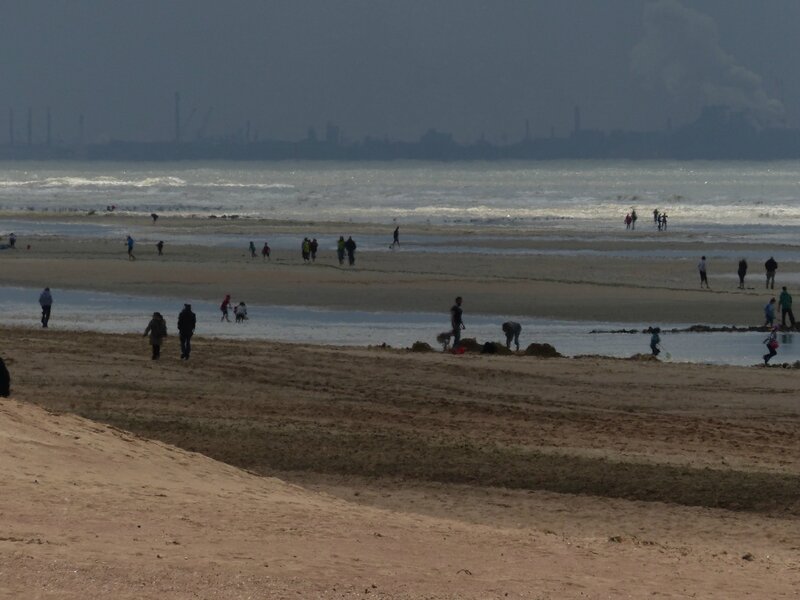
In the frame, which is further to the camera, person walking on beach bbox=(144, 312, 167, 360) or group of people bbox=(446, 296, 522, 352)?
group of people bbox=(446, 296, 522, 352)

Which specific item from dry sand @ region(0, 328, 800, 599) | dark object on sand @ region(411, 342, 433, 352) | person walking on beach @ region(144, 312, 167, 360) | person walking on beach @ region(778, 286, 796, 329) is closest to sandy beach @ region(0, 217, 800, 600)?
dry sand @ region(0, 328, 800, 599)

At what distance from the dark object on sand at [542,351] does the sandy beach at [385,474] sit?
0.90m

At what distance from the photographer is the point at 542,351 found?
2561 cm

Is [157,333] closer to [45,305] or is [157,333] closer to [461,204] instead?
[45,305]

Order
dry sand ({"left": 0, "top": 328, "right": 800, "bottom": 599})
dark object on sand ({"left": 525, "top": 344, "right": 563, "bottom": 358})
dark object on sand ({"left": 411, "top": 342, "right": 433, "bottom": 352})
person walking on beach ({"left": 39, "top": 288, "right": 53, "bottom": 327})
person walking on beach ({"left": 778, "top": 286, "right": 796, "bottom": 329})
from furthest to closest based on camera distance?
1. person walking on beach ({"left": 778, "top": 286, "right": 796, "bottom": 329})
2. person walking on beach ({"left": 39, "top": 288, "right": 53, "bottom": 327})
3. dark object on sand ({"left": 411, "top": 342, "right": 433, "bottom": 352})
4. dark object on sand ({"left": 525, "top": 344, "right": 563, "bottom": 358})
5. dry sand ({"left": 0, "top": 328, "right": 800, "bottom": 599})

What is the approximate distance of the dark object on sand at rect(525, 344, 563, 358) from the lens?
25473 mm

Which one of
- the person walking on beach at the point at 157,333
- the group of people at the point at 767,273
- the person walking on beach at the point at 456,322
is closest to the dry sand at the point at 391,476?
the person walking on beach at the point at 157,333

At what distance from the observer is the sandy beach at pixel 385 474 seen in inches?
383

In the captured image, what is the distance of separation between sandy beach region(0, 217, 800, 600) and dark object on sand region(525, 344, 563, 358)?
0.90 metres

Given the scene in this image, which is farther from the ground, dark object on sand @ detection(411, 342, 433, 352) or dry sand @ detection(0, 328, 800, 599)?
dry sand @ detection(0, 328, 800, 599)

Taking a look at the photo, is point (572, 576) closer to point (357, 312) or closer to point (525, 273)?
point (357, 312)

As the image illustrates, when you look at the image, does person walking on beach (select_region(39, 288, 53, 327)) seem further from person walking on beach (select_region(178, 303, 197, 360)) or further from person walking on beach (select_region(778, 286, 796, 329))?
person walking on beach (select_region(778, 286, 796, 329))

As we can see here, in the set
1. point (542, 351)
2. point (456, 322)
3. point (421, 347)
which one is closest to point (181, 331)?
point (421, 347)

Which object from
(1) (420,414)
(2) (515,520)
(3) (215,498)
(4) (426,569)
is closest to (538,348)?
(1) (420,414)
